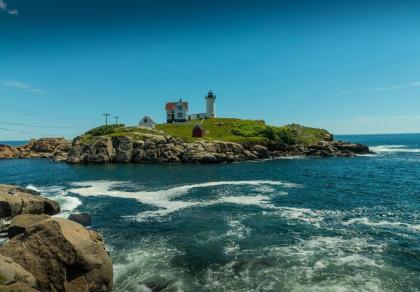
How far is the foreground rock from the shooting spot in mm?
141500

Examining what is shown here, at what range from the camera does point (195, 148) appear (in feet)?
347

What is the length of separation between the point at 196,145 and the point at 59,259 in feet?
283

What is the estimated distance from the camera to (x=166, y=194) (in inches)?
2191

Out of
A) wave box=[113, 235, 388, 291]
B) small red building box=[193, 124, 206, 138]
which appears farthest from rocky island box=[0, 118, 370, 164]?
wave box=[113, 235, 388, 291]

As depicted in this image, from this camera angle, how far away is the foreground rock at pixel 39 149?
141500 mm

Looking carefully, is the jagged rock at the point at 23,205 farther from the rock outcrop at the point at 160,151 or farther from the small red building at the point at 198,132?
the small red building at the point at 198,132

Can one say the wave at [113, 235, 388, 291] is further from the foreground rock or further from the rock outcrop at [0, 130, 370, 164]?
the foreground rock

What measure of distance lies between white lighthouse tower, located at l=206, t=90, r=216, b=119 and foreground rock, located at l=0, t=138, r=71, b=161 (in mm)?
60999

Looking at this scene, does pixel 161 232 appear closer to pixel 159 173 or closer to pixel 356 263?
pixel 356 263

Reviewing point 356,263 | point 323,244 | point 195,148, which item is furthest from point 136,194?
point 195,148

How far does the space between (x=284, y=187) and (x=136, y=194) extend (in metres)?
24.8

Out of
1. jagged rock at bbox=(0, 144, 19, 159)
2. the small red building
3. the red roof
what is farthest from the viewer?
the red roof

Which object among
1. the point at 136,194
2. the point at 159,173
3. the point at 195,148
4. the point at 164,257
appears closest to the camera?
the point at 164,257

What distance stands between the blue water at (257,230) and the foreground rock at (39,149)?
74272 mm
